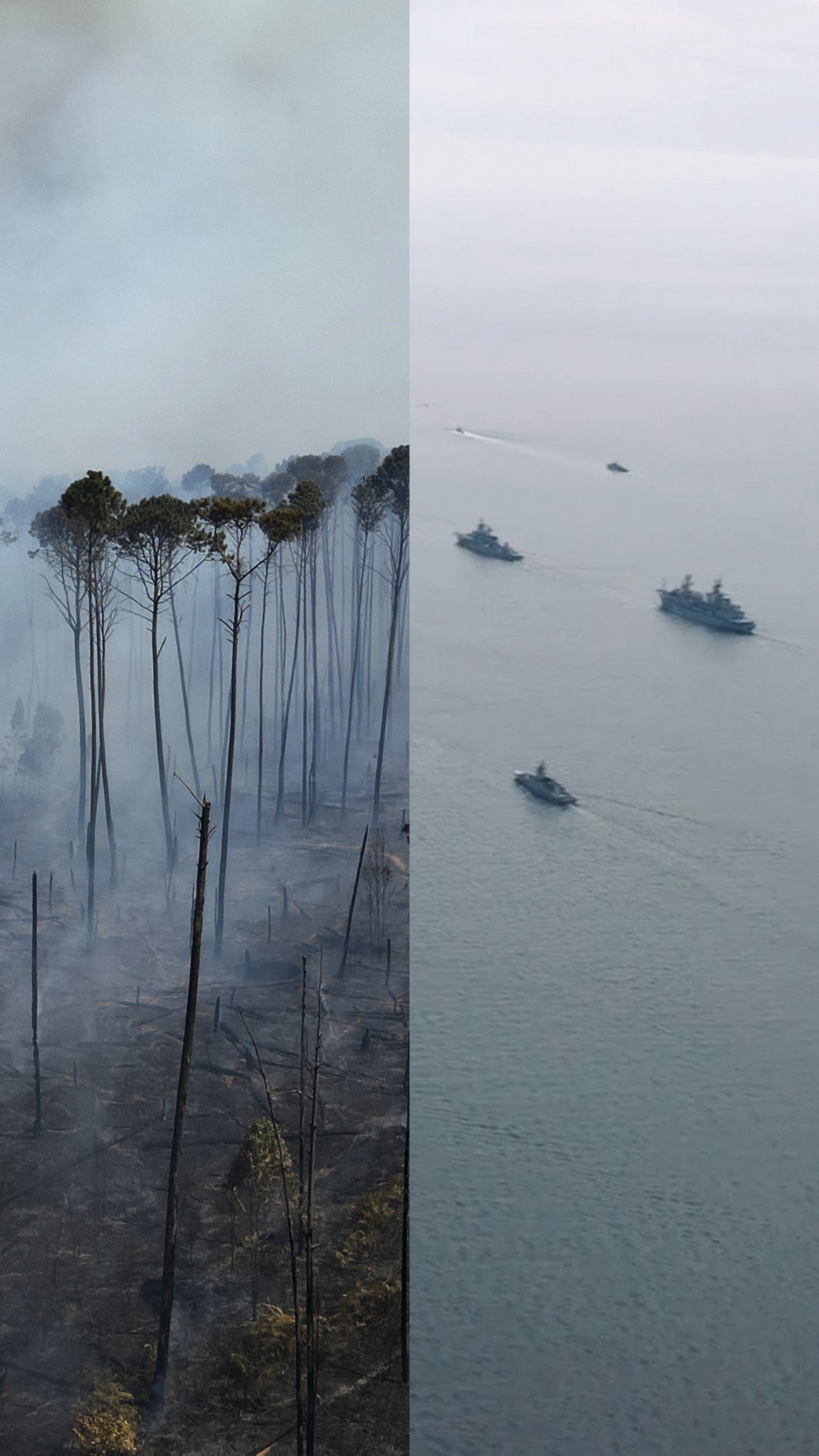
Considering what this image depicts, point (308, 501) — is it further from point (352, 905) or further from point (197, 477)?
point (352, 905)

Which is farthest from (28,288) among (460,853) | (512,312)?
Answer: (460,853)

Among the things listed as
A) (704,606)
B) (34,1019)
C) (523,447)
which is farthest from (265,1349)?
(523,447)

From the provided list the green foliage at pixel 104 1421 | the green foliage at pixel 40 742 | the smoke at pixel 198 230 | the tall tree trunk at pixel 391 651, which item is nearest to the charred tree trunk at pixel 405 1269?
the green foliage at pixel 104 1421

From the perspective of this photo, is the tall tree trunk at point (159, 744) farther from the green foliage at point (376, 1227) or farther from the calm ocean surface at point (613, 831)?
the green foliage at point (376, 1227)

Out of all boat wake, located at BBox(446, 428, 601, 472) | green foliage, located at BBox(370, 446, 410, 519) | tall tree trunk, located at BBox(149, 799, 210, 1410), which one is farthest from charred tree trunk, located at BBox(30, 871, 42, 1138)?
boat wake, located at BBox(446, 428, 601, 472)

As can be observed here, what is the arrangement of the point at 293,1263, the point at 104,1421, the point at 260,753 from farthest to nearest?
the point at 260,753 → the point at 293,1263 → the point at 104,1421

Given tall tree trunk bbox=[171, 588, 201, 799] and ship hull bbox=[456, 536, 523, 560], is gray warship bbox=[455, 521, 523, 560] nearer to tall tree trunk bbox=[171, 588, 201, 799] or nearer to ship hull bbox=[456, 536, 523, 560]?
ship hull bbox=[456, 536, 523, 560]
